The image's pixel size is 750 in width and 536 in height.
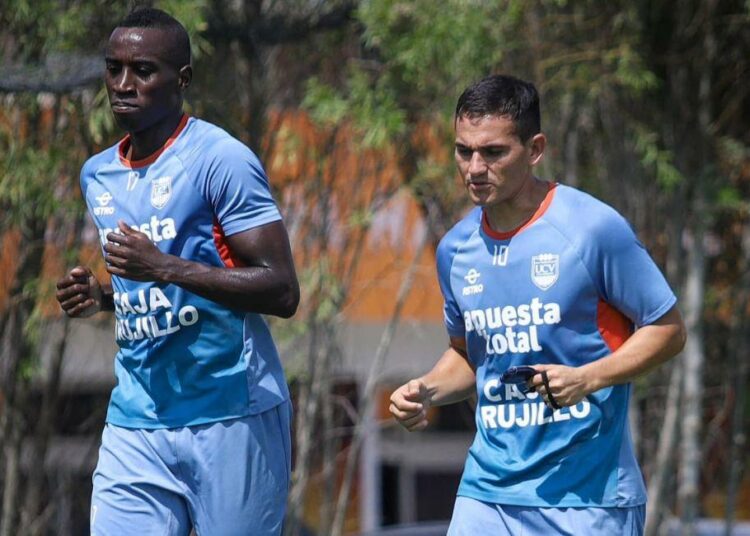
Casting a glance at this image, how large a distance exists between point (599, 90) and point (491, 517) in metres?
4.09

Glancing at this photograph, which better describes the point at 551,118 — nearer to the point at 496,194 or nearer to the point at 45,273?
the point at 45,273

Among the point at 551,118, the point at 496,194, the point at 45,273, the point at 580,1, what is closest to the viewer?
the point at 496,194

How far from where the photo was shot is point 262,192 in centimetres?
379

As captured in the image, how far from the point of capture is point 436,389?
3.90 metres

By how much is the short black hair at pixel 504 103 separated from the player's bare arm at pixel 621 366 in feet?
2.00

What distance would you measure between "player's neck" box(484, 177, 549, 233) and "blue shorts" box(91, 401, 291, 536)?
2.74ft

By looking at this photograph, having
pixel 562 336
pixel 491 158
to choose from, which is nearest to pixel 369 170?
pixel 491 158

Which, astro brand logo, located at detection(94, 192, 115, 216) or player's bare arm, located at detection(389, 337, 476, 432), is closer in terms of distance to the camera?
player's bare arm, located at detection(389, 337, 476, 432)

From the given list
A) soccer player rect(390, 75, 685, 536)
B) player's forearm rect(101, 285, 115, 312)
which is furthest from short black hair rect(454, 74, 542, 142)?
player's forearm rect(101, 285, 115, 312)

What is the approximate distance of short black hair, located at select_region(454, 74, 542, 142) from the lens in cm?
371

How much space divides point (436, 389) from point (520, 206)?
22.4 inches

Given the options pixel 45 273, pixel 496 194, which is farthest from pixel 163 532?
pixel 45 273

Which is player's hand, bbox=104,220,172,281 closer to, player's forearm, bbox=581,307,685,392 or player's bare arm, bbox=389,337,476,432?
player's bare arm, bbox=389,337,476,432

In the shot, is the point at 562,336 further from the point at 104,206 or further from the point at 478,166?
the point at 104,206
